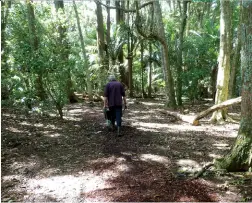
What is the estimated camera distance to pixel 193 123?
1078cm

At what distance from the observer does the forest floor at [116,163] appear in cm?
485

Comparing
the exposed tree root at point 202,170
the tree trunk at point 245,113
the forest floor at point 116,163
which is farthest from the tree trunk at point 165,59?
the exposed tree root at point 202,170

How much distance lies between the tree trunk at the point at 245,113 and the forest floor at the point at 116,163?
Answer: 0.24 metres

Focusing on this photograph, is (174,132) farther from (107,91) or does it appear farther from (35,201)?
(35,201)

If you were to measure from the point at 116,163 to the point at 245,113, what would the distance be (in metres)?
2.93

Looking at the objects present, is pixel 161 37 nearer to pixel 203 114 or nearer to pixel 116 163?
pixel 203 114

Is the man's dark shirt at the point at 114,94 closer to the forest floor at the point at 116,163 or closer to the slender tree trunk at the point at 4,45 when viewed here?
the forest floor at the point at 116,163

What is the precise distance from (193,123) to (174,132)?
1.55 m

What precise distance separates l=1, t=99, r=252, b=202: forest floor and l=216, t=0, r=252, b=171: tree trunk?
0.24 meters

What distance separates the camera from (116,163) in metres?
6.41

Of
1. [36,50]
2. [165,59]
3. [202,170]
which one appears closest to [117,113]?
[202,170]

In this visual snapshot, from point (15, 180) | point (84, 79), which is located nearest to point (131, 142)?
point (15, 180)

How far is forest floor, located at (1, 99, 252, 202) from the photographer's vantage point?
15.9ft

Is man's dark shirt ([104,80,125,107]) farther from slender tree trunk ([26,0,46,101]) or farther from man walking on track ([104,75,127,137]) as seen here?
slender tree trunk ([26,0,46,101])
